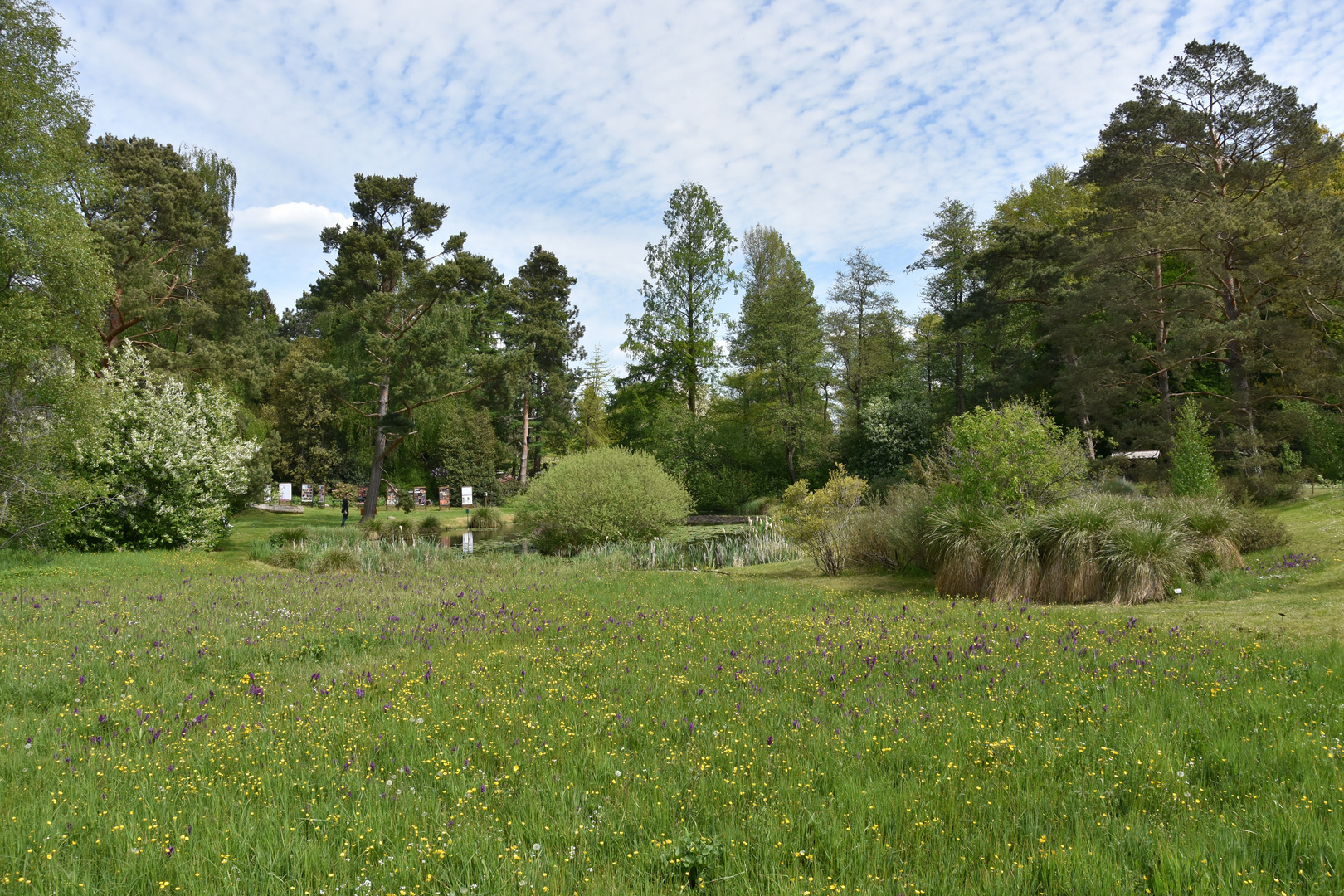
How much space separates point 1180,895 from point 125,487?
22370mm

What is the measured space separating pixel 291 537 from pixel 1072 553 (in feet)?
70.2

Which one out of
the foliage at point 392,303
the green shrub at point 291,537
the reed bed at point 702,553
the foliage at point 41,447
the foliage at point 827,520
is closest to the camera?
the foliage at point 827,520

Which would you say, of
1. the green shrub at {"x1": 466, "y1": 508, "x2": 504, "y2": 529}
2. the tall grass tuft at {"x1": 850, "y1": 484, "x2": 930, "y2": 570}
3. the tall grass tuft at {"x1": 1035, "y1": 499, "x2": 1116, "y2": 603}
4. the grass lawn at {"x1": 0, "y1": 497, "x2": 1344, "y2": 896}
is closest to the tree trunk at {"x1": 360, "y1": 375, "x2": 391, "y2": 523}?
the green shrub at {"x1": 466, "y1": 508, "x2": 504, "y2": 529}

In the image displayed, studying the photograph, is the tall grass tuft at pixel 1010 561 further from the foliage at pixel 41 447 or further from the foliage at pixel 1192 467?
the foliage at pixel 41 447

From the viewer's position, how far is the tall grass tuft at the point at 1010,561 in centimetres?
1018

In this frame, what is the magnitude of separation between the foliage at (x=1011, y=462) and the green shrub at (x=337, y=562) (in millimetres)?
13470

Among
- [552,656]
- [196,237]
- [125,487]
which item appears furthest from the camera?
[196,237]

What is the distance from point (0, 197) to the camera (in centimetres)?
1516

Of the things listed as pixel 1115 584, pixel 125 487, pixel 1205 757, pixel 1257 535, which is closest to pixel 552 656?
pixel 1205 757

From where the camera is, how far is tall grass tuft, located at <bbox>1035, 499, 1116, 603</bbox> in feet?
32.1

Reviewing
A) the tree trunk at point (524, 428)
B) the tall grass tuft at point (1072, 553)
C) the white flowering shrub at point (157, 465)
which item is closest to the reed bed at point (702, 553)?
the tall grass tuft at point (1072, 553)

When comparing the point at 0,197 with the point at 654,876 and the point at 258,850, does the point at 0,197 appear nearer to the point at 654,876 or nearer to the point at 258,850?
the point at 258,850

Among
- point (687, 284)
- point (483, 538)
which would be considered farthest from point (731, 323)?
point (483, 538)

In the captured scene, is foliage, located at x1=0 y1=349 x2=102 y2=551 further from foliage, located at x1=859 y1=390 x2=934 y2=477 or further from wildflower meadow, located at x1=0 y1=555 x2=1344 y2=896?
foliage, located at x1=859 y1=390 x2=934 y2=477
